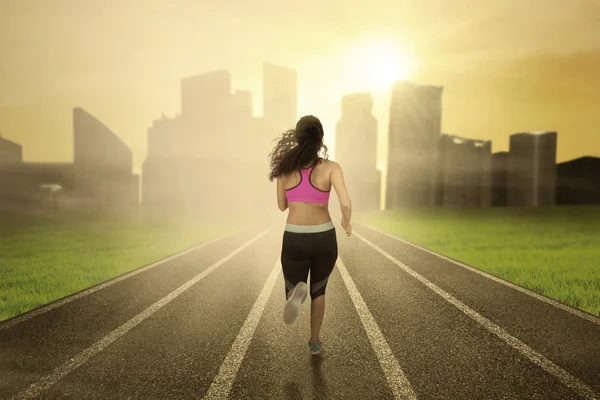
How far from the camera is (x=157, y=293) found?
7.59 meters

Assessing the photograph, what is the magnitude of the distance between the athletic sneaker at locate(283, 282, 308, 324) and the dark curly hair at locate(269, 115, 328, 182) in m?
1.24

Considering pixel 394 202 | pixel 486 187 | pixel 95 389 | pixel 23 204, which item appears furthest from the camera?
pixel 486 187

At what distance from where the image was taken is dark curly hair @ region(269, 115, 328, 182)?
14.1 ft

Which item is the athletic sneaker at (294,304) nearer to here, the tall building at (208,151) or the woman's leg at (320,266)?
the woman's leg at (320,266)

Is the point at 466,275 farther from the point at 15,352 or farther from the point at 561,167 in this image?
the point at 561,167

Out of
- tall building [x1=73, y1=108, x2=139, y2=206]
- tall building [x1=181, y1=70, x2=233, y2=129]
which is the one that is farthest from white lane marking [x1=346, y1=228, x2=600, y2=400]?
tall building [x1=181, y1=70, x2=233, y2=129]

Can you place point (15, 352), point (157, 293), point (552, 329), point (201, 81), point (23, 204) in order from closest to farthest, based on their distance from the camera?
1. point (15, 352)
2. point (552, 329)
3. point (157, 293)
4. point (23, 204)
5. point (201, 81)

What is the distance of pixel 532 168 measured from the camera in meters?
123

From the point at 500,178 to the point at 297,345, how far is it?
156 metres

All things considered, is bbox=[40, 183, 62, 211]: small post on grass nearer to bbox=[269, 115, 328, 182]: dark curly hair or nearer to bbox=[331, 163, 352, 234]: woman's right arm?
bbox=[269, 115, 328, 182]: dark curly hair

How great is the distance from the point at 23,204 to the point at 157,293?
146 metres

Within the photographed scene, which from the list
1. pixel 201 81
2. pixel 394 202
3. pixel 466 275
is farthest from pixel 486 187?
pixel 466 275

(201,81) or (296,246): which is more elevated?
(201,81)

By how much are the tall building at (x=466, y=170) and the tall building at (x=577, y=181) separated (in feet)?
89.2
